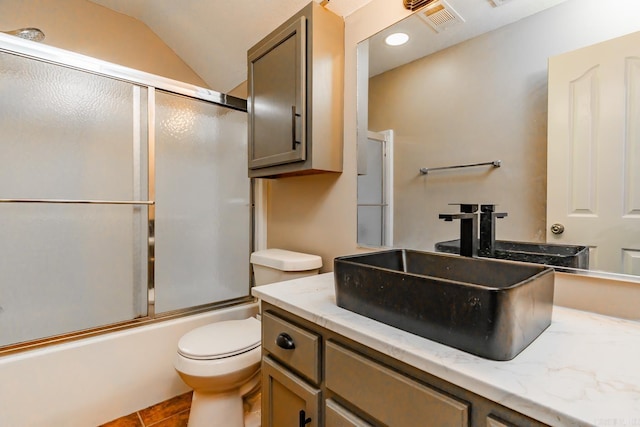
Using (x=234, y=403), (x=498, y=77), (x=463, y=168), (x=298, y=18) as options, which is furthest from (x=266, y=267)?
(x=498, y=77)

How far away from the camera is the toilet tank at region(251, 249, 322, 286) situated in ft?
4.99

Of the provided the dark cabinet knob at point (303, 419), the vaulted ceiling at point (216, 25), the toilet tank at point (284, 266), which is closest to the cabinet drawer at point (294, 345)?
the dark cabinet knob at point (303, 419)

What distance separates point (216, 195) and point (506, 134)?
172 centimetres

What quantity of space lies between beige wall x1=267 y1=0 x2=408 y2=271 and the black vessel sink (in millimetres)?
640

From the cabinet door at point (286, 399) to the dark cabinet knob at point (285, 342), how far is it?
94 mm

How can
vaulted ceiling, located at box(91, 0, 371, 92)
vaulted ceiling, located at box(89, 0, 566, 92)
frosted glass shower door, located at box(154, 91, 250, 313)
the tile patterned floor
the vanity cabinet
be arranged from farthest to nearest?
frosted glass shower door, located at box(154, 91, 250, 313) → vaulted ceiling, located at box(91, 0, 371, 92) → the tile patterned floor → vaulted ceiling, located at box(89, 0, 566, 92) → the vanity cabinet

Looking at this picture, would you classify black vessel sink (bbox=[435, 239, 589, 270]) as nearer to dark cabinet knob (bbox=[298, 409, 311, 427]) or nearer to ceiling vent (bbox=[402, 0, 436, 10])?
dark cabinet knob (bbox=[298, 409, 311, 427])

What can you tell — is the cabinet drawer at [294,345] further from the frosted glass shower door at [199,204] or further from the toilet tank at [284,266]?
the frosted glass shower door at [199,204]

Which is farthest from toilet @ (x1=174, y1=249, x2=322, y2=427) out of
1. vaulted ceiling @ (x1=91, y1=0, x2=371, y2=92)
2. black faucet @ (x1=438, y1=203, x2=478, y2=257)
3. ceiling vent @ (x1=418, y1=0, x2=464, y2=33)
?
vaulted ceiling @ (x1=91, y1=0, x2=371, y2=92)

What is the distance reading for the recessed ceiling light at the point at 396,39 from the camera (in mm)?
1287

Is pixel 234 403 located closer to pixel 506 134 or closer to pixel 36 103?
pixel 506 134

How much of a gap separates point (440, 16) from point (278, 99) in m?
0.77

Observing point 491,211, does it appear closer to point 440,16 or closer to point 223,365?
point 440,16

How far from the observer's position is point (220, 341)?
139cm
